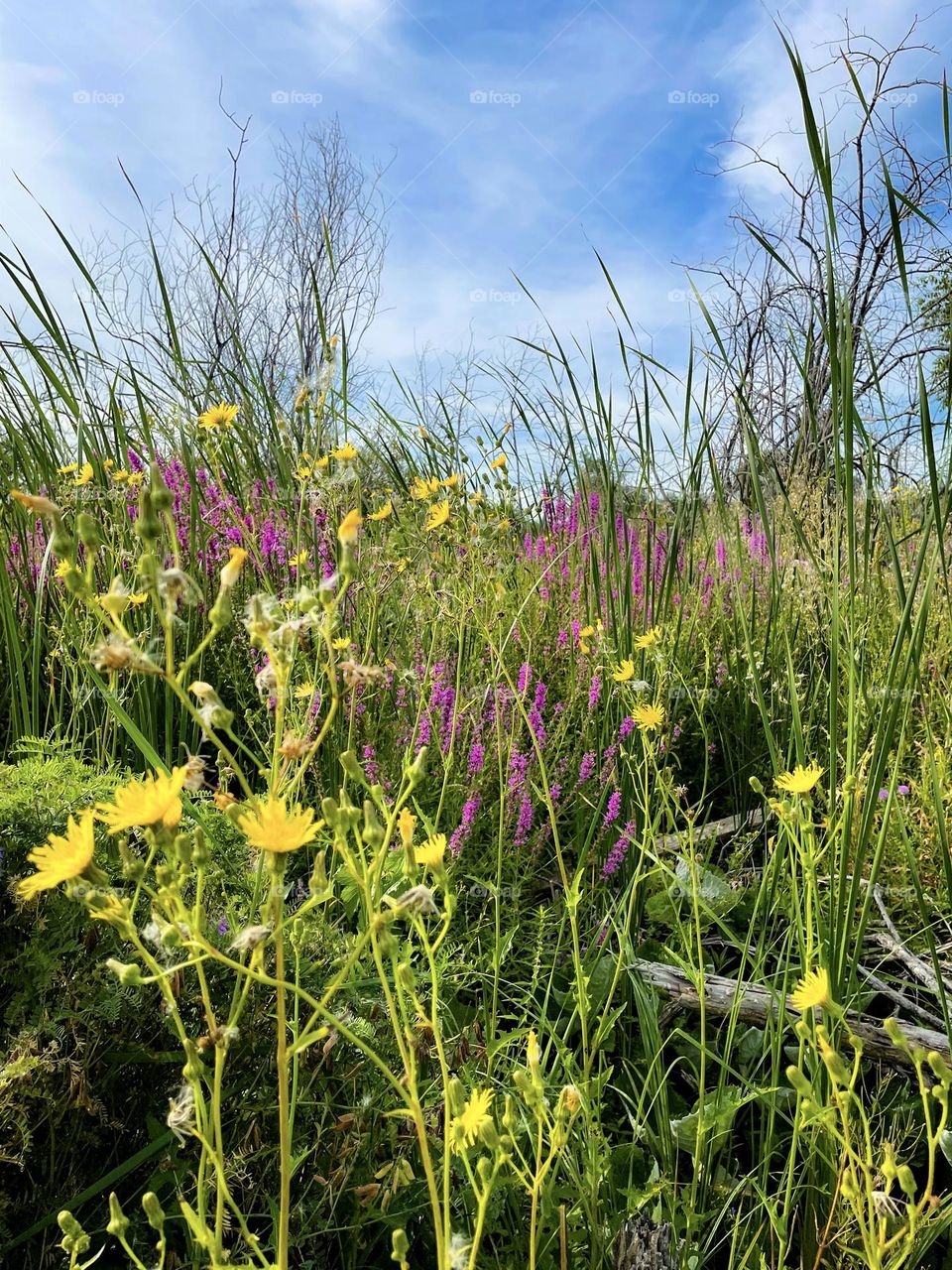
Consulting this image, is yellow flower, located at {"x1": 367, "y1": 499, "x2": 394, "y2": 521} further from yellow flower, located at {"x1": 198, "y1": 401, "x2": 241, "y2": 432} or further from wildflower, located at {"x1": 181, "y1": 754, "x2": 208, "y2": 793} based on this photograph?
wildflower, located at {"x1": 181, "y1": 754, "x2": 208, "y2": 793}

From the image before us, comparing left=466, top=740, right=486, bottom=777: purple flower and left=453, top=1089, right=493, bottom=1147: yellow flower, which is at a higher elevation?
left=466, top=740, right=486, bottom=777: purple flower

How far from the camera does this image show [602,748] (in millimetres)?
1971

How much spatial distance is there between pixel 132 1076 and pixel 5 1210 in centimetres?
18

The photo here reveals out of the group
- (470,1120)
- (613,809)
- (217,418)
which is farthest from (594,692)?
(470,1120)


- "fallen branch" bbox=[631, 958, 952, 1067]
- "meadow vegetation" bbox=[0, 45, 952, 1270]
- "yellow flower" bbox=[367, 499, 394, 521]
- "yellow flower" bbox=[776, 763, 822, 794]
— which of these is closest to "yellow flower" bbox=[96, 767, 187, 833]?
"meadow vegetation" bbox=[0, 45, 952, 1270]

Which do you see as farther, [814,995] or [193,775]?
[814,995]

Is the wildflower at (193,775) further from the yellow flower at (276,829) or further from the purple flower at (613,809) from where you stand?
the purple flower at (613,809)

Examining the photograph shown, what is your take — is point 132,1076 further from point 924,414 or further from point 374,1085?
point 924,414

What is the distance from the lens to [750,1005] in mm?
1383

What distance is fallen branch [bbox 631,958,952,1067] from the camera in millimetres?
1299

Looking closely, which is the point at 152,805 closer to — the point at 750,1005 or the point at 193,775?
the point at 193,775

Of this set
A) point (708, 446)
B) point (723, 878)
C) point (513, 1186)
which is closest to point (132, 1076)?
point (513, 1186)

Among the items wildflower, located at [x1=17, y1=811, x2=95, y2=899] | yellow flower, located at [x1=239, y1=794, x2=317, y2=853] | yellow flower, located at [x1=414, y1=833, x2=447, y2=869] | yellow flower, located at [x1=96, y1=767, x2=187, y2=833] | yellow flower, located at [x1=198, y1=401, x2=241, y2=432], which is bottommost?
yellow flower, located at [x1=414, y1=833, x2=447, y2=869]

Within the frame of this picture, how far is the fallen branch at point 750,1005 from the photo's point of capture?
130 cm
